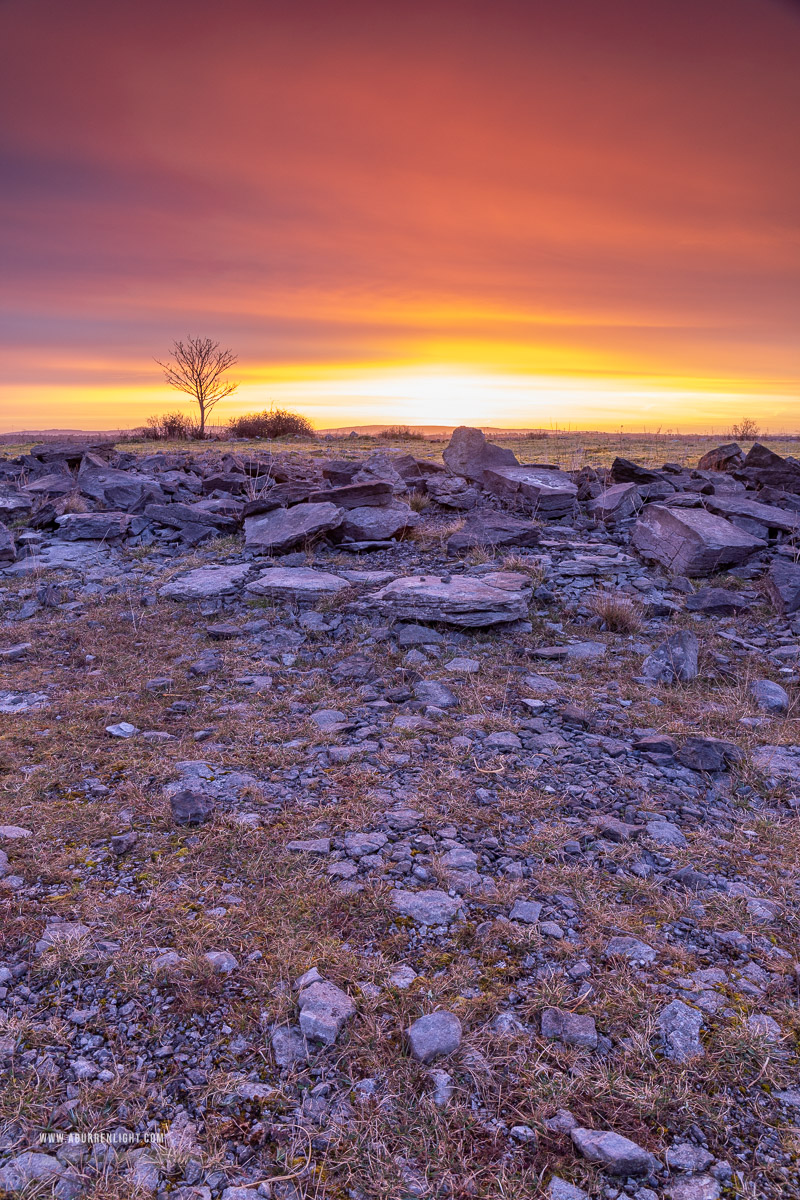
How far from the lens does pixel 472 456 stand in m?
11.4

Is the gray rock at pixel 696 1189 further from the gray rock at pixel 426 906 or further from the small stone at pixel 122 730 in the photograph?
the small stone at pixel 122 730

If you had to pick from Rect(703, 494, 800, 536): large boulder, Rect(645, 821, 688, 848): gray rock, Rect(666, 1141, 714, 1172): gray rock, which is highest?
Rect(703, 494, 800, 536): large boulder

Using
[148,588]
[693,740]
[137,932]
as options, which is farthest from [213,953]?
[148,588]

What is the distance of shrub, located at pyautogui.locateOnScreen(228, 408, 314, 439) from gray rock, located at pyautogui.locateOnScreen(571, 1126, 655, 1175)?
2848 centimetres

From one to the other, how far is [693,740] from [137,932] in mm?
2922

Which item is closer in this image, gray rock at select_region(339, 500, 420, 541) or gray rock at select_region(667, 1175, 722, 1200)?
gray rock at select_region(667, 1175, 722, 1200)

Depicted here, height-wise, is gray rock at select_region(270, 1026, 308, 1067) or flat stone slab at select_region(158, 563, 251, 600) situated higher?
flat stone slab at select_region(158, 563, 251, 600)

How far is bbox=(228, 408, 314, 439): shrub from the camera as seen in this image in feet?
94.9

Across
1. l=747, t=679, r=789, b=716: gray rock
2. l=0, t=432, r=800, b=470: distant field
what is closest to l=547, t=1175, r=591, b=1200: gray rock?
l=747, t=679, r=789, b=716: gray rock

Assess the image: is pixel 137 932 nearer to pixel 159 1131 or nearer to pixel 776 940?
pixel 159 1131

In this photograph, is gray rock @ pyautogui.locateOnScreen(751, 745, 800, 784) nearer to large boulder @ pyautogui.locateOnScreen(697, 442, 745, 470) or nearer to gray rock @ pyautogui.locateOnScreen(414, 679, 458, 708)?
gray rock @ pyautogui.locateOnScreen(414, 679, 458, 708)

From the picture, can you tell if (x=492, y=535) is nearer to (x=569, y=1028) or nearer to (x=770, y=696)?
(x=770, y=696)

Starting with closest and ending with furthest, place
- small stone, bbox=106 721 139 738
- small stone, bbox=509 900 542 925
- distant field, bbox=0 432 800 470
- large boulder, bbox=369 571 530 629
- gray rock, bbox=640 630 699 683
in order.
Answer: small stone, bbox=509 900 542 925 → small stone, bbox=106 721 139 738 → gray rock, bbox=640 630 699 683 → large boulder, bbox=369 571 530 629 → distant field, bbox=0 432 800 470

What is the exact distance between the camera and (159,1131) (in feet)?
5.85
